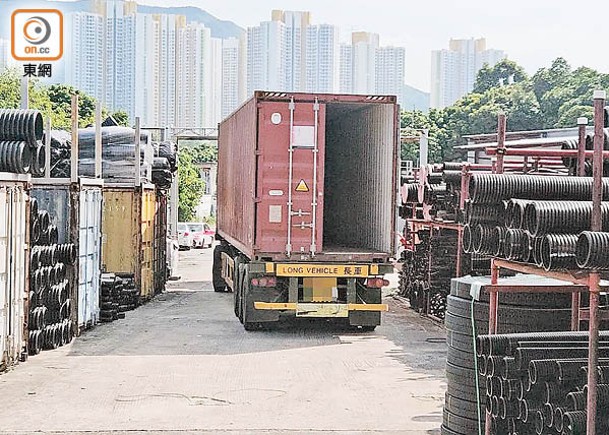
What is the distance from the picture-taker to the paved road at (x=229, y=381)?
10.6 metres

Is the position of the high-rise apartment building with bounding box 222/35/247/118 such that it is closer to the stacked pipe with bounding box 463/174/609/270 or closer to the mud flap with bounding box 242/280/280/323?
the mud flap with bounding box 242/280/280/323

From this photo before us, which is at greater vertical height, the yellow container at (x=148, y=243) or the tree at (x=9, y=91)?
the tree at (x=9, y=91)

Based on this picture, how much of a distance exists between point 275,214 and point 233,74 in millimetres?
117437

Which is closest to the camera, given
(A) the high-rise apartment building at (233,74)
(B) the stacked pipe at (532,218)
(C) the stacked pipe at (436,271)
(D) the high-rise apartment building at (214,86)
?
(B) the stacked pipe at (532,218)

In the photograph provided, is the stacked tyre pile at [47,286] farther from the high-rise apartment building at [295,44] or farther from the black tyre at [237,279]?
the high-rise apartment building at [295,44]

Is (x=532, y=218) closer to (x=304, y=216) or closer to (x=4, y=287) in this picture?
(x=4, y=287)

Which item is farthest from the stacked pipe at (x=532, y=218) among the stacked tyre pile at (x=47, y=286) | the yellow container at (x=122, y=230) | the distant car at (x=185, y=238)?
the distant car at (x=185, y=238)

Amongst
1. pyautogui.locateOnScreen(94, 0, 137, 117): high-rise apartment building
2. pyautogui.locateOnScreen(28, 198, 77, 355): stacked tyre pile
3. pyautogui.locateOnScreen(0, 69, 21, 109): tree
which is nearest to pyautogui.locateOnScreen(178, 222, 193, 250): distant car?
pyautogui.locateOnScreen(0, 69, 21, 109): tree

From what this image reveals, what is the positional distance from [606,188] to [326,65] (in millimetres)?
120434

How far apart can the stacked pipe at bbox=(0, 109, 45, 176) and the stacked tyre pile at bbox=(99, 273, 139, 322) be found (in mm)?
5058

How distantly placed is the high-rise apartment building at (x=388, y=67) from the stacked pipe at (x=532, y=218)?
13074 centimetres

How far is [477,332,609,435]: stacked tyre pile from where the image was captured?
7469mm

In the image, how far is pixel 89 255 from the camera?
17.2 meters

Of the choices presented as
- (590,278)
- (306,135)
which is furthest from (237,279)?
(590,278)
